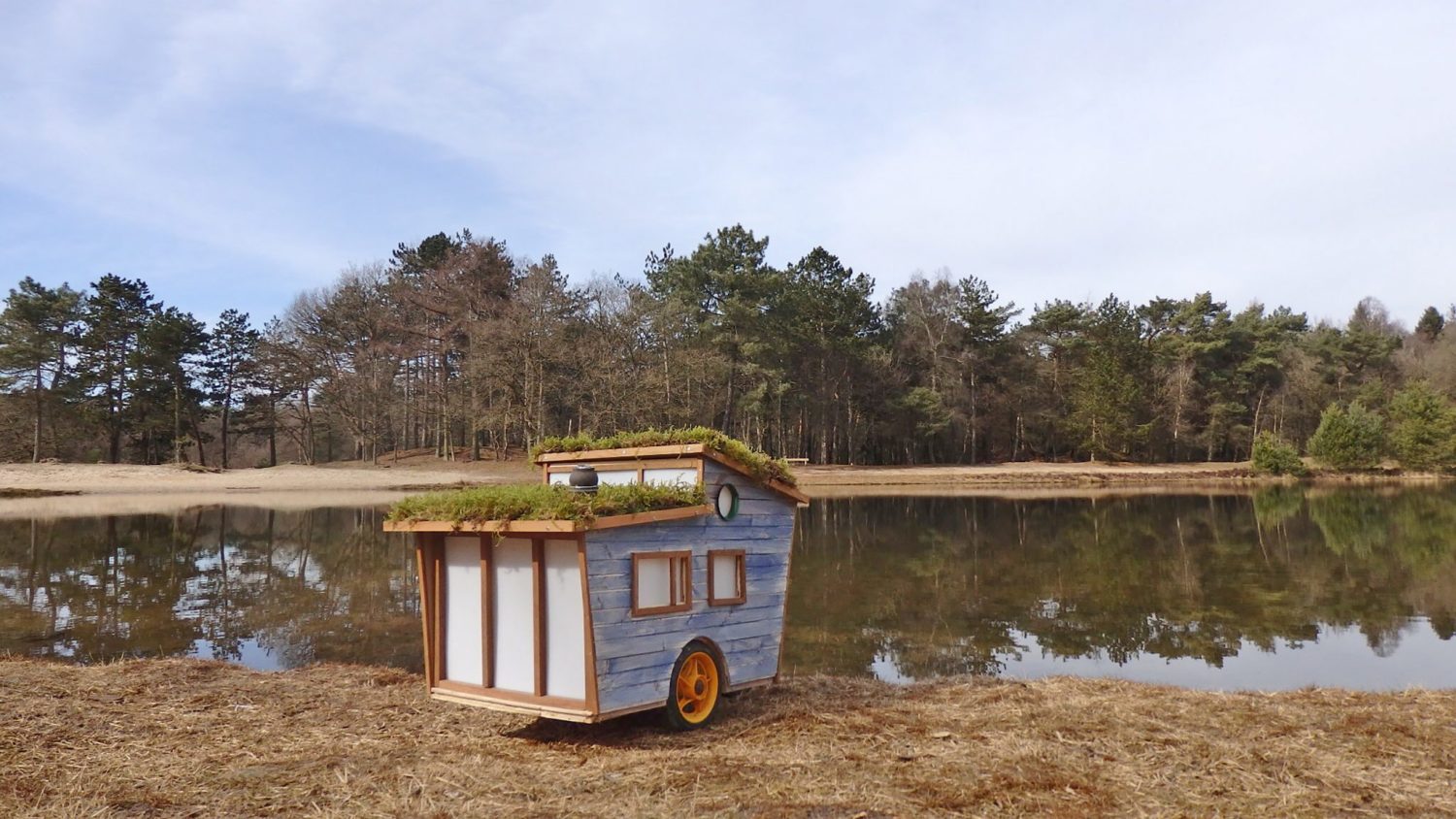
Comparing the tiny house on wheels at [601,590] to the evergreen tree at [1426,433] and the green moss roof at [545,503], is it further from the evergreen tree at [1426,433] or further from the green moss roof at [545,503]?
the evergreen tree at [1426,433]

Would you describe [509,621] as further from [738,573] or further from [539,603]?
[738,573]

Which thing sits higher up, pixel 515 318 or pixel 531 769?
pixel 515 318

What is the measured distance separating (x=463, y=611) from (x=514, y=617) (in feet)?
2.20

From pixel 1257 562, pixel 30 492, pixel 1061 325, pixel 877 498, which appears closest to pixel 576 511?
pixel 1257 562

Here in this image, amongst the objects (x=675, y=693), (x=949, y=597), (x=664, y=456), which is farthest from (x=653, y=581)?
(x=949, y=597)

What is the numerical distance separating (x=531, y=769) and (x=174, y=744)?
353cm

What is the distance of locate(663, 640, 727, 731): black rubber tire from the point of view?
853 centimetres

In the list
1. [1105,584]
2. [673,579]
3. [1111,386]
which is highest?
[1111,386]

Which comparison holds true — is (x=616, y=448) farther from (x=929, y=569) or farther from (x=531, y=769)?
(x=929, y=569)

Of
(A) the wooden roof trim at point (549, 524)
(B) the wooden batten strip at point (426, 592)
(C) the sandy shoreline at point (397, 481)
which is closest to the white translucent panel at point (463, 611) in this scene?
(B) the wooden batten strip at point (426, 592)

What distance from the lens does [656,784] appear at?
6.71m

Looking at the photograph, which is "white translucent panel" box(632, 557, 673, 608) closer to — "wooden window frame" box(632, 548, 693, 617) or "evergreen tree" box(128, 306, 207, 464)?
"wooden window frame" box(632, 548, 693, 617)

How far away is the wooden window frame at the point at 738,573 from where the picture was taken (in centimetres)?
920

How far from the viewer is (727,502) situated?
9.57 m
